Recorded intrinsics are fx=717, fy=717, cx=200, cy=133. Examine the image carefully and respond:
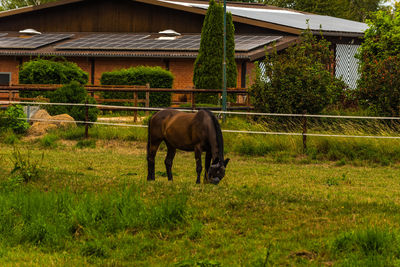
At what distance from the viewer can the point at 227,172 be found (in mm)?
15891

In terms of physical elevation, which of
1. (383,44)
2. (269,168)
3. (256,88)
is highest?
(383,44)

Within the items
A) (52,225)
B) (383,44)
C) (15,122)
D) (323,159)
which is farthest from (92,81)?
(52,225)

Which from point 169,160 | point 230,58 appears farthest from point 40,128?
point 230,58

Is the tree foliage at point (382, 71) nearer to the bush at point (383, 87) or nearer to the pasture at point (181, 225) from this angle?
the bush at point (383, 87)

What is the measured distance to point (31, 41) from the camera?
41.3 meters

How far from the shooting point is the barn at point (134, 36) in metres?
36.7

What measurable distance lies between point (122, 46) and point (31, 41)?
6.36m

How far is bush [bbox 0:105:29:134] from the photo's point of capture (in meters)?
22.0

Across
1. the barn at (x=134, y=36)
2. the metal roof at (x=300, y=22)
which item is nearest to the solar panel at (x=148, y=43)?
the barn at (x=134, y=36)

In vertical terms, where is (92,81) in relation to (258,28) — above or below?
below

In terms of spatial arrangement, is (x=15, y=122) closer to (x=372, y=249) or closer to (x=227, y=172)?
(x=227, y=172)

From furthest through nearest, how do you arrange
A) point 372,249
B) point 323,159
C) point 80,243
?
point 323,159 → point 80,243 → point 372,249

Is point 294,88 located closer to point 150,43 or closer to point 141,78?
point 141,78

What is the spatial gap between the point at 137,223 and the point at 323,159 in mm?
9970
